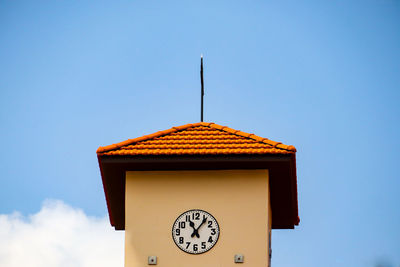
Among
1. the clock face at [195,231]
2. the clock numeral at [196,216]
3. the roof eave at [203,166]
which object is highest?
the roof eave at [203,166]

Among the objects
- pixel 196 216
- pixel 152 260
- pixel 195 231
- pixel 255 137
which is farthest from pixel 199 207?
pixel 255 137

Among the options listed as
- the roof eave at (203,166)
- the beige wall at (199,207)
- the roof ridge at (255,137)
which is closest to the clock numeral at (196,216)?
the beige wall at (199,207)

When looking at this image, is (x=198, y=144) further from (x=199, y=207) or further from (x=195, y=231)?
(x=195, y=231)

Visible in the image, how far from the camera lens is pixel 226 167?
27156 mm

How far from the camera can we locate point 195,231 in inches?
1049

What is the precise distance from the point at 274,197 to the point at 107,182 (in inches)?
148

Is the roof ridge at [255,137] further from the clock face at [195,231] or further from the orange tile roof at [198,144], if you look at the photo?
the clock face at [195,231]

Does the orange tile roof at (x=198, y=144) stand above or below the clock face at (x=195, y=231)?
above

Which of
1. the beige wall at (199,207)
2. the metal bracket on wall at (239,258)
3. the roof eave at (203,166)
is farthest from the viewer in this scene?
the roof eave at (203,166)

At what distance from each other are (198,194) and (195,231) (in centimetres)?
83

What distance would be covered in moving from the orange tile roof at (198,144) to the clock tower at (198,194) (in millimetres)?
21

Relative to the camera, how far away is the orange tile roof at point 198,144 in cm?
2677

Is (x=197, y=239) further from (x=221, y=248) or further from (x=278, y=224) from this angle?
(x=278, y=224)

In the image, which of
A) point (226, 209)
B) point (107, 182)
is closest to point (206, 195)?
point (226, 209)
